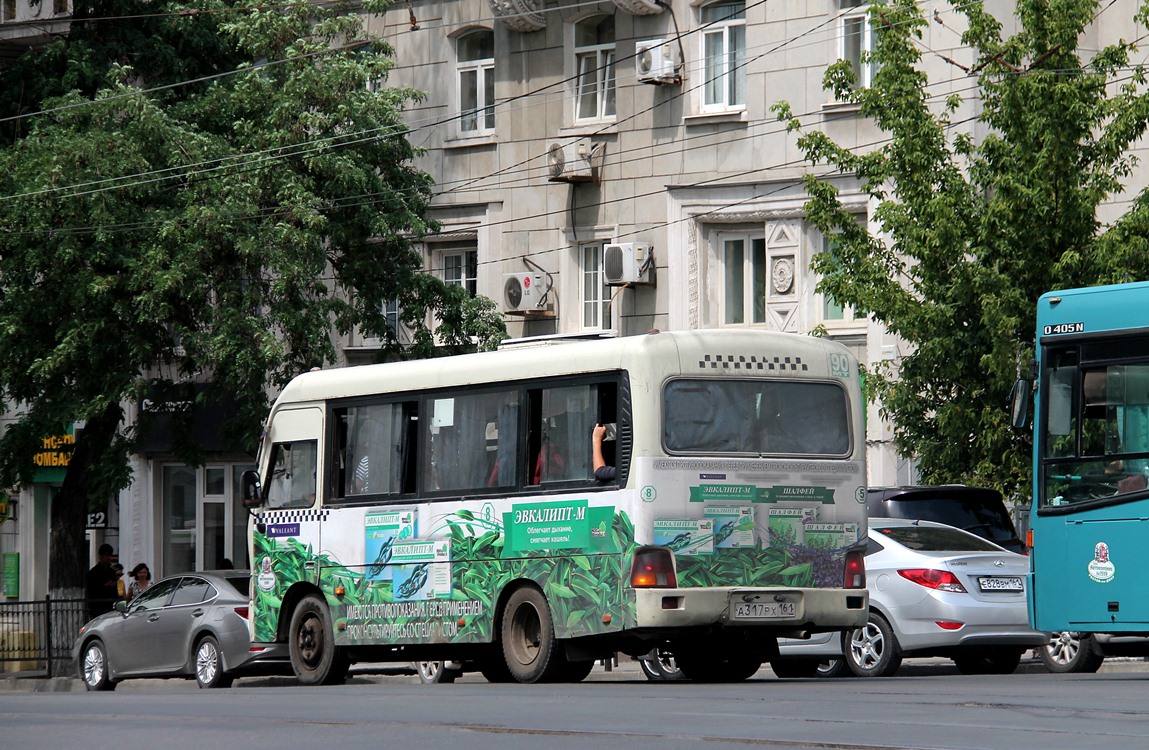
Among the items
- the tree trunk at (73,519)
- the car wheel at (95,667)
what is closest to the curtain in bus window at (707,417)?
the car wheel at (95,667)

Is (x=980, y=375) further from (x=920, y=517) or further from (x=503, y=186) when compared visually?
(x=503, y=186)

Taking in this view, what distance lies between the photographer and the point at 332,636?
18.5 metres

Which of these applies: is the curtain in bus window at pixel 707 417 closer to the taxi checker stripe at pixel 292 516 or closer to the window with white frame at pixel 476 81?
the taxi checker stripe at pixel 292 516

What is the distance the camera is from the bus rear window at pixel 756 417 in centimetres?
1564

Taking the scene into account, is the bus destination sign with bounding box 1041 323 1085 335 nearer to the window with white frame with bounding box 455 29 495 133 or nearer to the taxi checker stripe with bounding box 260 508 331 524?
the taxi checker stripe with bounding box 260 508 331 524

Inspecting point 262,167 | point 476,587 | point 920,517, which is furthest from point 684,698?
point 262,167

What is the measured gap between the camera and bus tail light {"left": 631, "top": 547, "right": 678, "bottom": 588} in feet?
50.2

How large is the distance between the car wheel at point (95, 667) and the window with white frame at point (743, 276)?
35.1 feet

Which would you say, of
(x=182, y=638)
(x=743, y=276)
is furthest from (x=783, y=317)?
(x=182, y=638)

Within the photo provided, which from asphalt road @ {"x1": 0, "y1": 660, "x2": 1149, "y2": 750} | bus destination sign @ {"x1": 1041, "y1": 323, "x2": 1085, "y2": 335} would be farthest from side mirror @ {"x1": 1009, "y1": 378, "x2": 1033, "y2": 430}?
asphalt road @ {"x1": 0, "y1": 660, "x2": 1149, "y2": 750}

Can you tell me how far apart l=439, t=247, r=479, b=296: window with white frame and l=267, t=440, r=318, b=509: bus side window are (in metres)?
13.3

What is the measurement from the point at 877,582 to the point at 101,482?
41.8 feet

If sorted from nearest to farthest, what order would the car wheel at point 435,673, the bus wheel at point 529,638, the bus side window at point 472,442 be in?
the bus wheel at point 529,638 < the bus side window at point 472,442 < the car wheel at point 435,673

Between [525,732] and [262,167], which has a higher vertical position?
[262,167]
